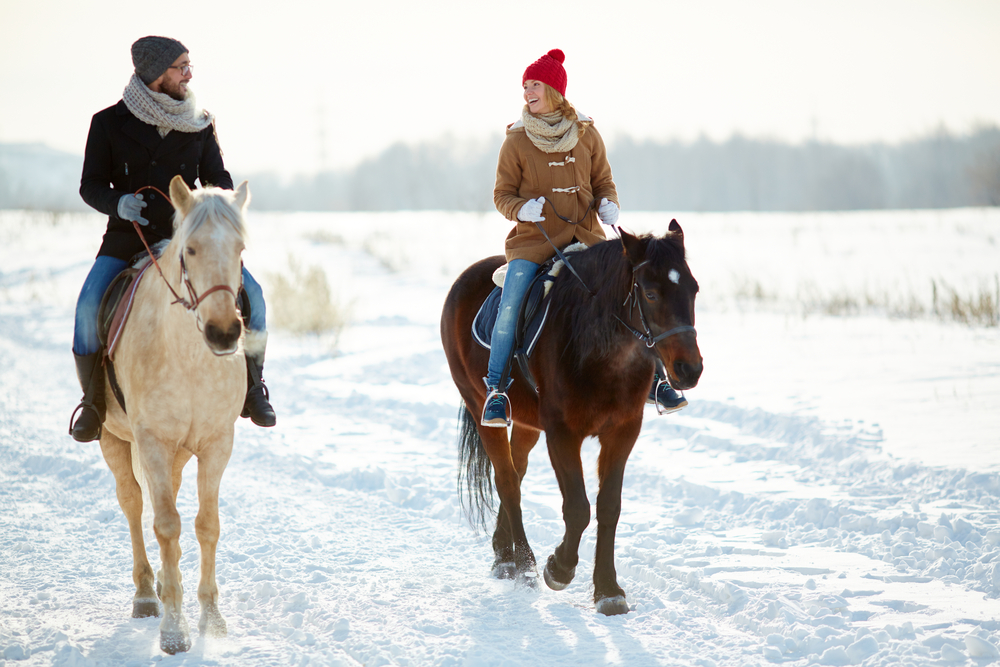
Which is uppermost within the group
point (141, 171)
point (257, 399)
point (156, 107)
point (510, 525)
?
point (156, 107)

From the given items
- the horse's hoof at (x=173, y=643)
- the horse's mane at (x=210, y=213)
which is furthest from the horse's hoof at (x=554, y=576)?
the horse's mane at (x=210, y=213)

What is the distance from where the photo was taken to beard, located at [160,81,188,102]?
4.10 metres

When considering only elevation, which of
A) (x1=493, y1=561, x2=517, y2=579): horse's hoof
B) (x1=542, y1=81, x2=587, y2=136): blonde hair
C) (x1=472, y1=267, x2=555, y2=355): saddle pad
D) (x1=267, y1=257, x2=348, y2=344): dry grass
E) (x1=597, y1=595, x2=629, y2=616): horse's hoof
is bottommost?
(x1=493, y1=561, x2=517, y2=579): horse's hoof

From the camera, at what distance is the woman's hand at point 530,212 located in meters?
4.38

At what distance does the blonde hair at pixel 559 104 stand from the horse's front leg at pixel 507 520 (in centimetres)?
206

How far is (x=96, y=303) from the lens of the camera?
4.09 meters

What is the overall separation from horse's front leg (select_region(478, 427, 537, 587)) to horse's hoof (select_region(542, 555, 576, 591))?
26 centimetres

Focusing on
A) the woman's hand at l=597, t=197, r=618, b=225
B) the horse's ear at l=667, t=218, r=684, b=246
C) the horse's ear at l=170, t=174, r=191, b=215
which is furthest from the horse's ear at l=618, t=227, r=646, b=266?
the horse's ear at l=170, t=174, r=191, b=215

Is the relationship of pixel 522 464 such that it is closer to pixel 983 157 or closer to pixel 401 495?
pixel 401 495

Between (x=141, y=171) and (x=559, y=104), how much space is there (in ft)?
8.24

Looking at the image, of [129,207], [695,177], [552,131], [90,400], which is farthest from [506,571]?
[695,177]

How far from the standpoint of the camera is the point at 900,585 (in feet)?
12.7

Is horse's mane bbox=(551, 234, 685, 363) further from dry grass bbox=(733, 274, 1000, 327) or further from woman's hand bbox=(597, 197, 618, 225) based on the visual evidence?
dry grass bbox=(733, 274, 1000, 327)

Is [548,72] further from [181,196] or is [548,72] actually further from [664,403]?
[181,196]
